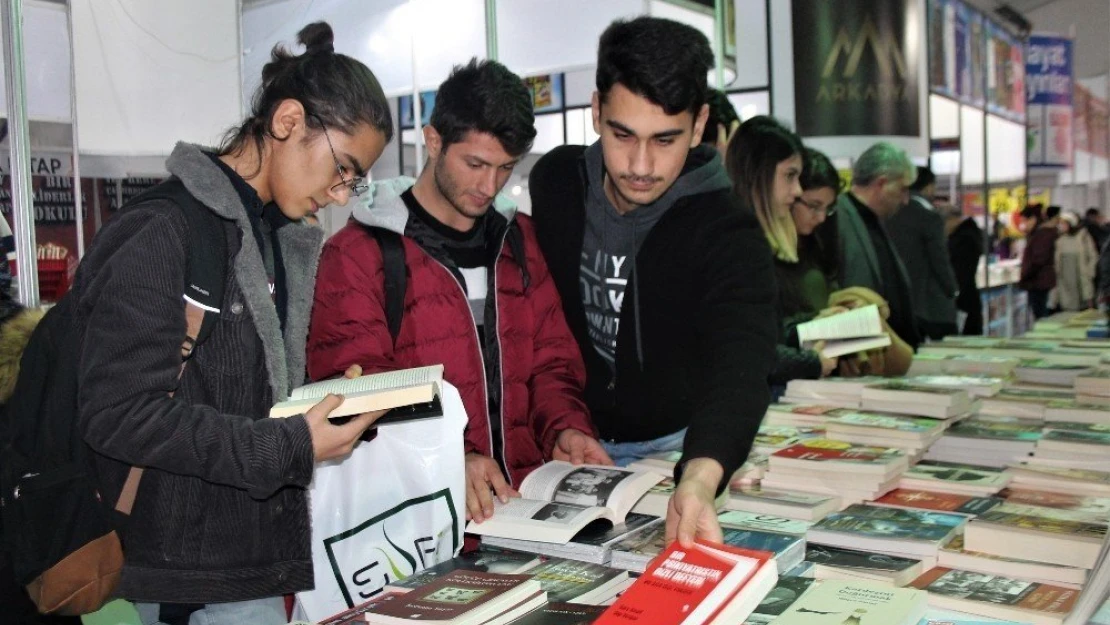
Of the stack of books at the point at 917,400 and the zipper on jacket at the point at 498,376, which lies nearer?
the zipper on jacket at the point at 498,376

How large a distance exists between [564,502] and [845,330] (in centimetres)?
169

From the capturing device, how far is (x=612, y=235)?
192 cm

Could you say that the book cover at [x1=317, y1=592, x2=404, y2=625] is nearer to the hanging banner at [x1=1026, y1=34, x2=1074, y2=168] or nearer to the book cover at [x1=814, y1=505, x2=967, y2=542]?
the book cover at [x1=814, y1=505, x2=967, y2=542]

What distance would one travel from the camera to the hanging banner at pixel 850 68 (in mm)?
5363

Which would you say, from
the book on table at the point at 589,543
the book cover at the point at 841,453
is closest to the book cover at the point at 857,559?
the book on table at the point at 589,543

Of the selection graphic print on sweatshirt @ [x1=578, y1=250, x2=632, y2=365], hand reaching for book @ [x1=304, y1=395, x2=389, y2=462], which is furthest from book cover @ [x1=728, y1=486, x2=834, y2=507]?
→ hand reaching for book @ [x1=304, y1=395, x2=389, y2=462]

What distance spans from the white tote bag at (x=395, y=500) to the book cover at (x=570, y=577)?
8.7 inches

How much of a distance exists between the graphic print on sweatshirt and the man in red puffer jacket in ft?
0.21

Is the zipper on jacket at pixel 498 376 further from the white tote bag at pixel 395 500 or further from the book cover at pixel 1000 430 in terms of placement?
the book cover at pixel 1000 430

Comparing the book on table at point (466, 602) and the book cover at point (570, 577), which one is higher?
the book on table at point (466, 602)

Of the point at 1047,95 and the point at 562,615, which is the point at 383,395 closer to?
the point at 562,615

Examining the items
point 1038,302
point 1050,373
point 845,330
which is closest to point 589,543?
point 845,330

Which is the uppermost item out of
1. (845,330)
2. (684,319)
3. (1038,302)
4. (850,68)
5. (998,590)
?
(850,68)

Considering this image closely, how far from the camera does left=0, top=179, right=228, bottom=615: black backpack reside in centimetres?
123
